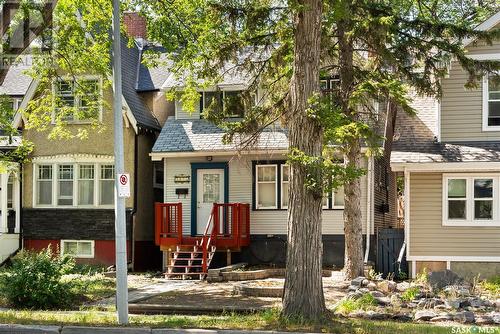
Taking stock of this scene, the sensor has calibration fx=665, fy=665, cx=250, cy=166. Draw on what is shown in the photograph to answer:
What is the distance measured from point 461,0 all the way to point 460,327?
21.1m

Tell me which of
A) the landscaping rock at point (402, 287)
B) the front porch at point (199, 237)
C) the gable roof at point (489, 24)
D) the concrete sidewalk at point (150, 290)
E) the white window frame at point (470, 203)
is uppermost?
the gable roof at point (489, 24)

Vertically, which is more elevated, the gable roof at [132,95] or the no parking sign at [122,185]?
the gable roof at [132,95]

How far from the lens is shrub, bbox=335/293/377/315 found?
1301 centimetres

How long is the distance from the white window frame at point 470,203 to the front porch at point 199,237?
250 inches

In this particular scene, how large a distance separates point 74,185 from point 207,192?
4.82 meters

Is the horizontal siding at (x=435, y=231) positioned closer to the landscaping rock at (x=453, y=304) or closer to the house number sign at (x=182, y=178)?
the landscaping rock at (x=453, y=304)

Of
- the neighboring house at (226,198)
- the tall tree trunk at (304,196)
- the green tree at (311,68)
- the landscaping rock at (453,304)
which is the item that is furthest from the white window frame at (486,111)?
the tall tree trunk at (304,196)

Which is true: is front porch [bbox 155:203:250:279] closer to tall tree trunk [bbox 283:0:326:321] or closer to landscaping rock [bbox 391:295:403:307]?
landscaping rock [bbox 391:295:403:307]

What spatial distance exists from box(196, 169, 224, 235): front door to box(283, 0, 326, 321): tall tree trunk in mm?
11214

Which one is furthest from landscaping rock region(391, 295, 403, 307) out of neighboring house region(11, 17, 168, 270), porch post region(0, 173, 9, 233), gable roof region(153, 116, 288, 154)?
porch post region(0, 173, 9, 233)

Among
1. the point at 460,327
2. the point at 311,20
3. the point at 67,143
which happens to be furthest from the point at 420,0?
the point at 67,143

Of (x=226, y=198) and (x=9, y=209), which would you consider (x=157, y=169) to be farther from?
(x=9, y=209)

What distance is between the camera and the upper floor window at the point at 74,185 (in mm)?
23555

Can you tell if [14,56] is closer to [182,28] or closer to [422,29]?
[182,28]
